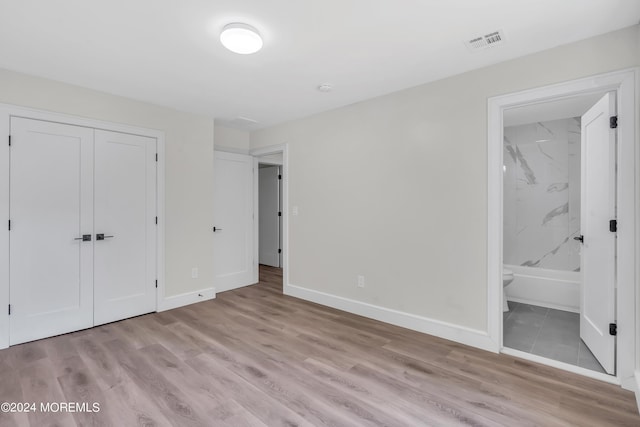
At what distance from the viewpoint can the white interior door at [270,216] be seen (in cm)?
650

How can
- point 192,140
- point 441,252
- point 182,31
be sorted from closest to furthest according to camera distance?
point 182,31 → point 441,252 → point 192,140

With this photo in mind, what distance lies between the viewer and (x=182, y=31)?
2.18 meters

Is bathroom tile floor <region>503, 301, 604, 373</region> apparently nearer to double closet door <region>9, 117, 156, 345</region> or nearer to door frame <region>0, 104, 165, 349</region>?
double closet door <region>9, 117, 156, 345</region>

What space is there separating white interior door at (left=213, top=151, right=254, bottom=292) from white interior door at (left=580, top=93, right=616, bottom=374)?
426cm

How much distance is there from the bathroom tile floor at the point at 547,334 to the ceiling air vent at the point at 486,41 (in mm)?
2631

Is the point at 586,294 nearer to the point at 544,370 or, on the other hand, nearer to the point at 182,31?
the point at 544,370

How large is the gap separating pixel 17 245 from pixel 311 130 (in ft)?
11.1

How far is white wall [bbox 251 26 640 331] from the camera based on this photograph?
2645mm

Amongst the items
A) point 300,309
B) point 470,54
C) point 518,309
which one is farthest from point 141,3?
point 518,309

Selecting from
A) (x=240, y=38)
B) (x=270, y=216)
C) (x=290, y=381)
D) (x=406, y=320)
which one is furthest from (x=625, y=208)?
(x=270, y=216)

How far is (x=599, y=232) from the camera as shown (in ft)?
8.07

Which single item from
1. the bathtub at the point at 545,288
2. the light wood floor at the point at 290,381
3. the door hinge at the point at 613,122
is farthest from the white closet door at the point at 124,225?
the bathtub at the point at 545,288

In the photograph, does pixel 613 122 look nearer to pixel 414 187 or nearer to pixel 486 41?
pixel 486 41

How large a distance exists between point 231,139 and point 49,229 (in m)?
2.60
